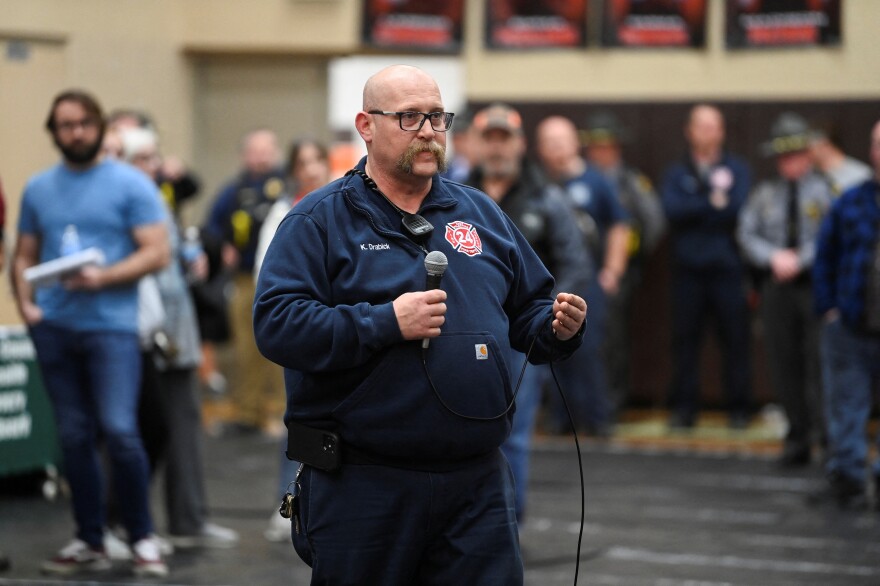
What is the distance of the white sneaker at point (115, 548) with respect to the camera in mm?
8031

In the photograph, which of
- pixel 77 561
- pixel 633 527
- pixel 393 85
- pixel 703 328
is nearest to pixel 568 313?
pixel 393 85

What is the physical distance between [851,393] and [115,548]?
4.67 m

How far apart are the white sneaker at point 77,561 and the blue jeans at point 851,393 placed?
4.70m

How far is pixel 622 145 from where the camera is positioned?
14602 mm

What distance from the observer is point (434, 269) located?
4.43m

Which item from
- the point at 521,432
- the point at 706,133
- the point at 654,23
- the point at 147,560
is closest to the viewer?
the point at 147,560

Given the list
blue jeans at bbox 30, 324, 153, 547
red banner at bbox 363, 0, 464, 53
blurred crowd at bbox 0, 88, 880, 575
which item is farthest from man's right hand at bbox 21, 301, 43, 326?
red banner at bbox 363, 0, 464, 53

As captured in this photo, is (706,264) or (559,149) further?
(706,264)

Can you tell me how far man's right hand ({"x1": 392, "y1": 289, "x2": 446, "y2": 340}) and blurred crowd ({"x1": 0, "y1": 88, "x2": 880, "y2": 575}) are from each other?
2.87 metres

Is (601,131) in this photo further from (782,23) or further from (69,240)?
(69,240)

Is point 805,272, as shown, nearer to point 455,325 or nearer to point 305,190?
point 305,190

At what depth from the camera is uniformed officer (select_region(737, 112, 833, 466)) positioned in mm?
11383

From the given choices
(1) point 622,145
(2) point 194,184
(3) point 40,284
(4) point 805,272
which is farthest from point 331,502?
(1) point 622,145

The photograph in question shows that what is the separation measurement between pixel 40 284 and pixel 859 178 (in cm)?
640
